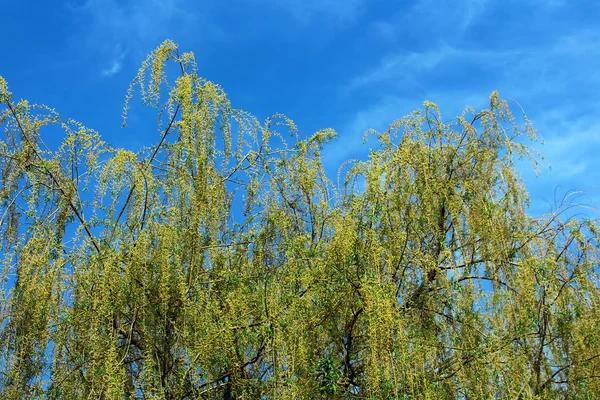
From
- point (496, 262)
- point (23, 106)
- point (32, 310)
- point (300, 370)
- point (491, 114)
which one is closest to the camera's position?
point (300, 370)

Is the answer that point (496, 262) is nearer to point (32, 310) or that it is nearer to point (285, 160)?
point (285, 160)

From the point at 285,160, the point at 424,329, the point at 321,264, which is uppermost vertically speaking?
the point at 285,160

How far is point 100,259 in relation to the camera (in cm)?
435

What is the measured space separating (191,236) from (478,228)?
2.06 meters

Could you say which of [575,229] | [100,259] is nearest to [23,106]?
[100,259]

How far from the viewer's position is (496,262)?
4.68 metres

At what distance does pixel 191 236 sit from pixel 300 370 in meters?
1.24

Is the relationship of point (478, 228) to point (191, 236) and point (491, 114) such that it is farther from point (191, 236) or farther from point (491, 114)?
point (191, 236)

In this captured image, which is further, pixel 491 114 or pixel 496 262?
pixel 491 114

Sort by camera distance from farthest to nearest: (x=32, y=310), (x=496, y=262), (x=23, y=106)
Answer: (x=23, y=106)
(x=496, y=262)
(x=32, y=310)

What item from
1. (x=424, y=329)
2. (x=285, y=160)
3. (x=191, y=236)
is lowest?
(x=424, y=329)

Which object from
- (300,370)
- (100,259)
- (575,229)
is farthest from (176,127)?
(575,229)

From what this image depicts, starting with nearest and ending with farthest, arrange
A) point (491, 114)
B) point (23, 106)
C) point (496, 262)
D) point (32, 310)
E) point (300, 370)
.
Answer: point (300, 370) < point (32, 310) < point (496, 262) < point (23, 106) < point (491, 114)

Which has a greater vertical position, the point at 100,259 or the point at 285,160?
the point at 285,160
